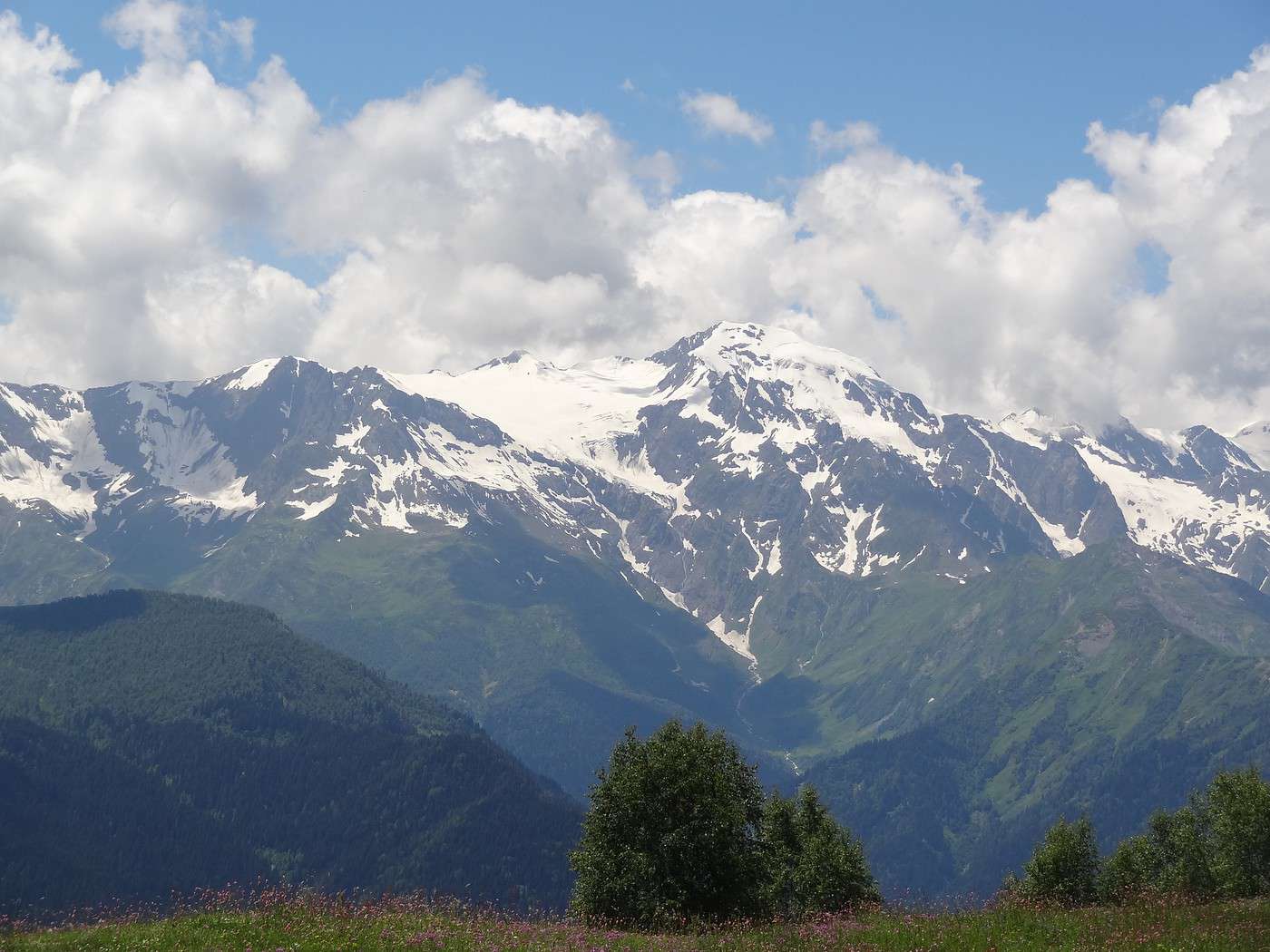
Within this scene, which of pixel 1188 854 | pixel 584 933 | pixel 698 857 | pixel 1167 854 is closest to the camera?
pixel 584 933

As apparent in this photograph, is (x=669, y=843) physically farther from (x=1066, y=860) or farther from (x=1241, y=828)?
(x=1241, y=828)

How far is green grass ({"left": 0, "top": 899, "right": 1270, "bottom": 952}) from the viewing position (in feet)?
134

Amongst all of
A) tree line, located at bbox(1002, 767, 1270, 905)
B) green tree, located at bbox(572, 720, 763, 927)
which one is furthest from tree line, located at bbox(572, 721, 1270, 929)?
tree line, located at bbox(1002, 767, 1270, 905)

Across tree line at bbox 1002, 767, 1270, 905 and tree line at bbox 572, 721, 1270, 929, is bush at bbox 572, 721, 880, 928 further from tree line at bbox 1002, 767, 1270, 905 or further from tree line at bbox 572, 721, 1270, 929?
tree line at bbox 1002, 767, 1270, 905

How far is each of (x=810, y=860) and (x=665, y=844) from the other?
26.7 metres

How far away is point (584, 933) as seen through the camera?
46469 mm

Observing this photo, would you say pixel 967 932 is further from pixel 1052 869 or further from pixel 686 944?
pixel 1052 869

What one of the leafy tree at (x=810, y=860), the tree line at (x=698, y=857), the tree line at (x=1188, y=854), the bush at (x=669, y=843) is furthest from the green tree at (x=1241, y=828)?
the bush at (x=669, y=843)

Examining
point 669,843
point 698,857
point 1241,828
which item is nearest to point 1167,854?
point 1241,828

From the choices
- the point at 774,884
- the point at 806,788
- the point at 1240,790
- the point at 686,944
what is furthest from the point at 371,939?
the point at 1240,790

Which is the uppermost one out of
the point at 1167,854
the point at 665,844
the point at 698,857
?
the point at 665,844

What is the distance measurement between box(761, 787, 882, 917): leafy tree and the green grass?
21111 millimetres

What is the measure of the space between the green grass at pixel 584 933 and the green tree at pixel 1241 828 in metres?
52.8

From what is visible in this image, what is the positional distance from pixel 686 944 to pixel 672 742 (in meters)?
20.6
